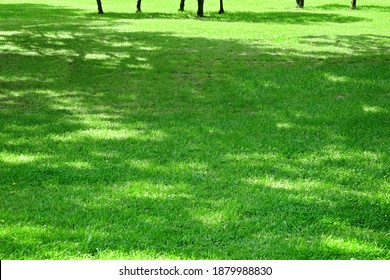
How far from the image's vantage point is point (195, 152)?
9.55m

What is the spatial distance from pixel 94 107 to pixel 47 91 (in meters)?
2.32

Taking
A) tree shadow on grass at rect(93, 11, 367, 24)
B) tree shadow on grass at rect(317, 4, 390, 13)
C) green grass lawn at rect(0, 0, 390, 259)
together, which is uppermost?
tree shadow on grass at rect(317, 4, 390, 13)

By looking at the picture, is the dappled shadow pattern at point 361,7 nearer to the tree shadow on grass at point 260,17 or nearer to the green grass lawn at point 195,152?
the tree shadow on grass at point 260,17

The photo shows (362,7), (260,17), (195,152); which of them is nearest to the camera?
(195,152)

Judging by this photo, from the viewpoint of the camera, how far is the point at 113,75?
16.8 meters

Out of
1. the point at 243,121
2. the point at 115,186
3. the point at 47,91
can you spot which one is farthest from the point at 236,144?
the point at 47,91

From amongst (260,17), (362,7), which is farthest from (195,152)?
(362,7)

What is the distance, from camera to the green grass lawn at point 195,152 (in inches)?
250

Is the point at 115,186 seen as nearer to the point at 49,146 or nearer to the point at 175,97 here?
the point at 49,146

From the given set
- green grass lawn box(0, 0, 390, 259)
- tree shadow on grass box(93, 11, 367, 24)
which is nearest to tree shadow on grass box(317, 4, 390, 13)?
tree shadow on grass box(93, 11, 367, 24)

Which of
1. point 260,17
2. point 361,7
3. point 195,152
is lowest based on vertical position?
point 195,152

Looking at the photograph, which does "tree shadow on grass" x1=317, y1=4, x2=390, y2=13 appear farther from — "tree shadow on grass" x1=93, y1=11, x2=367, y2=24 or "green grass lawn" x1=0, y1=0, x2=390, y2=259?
"green grass lawn" x1=0, y1=0, x2=390, y2=259

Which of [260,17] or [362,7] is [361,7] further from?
[260,17]

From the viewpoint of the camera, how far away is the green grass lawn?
635 centimetres
